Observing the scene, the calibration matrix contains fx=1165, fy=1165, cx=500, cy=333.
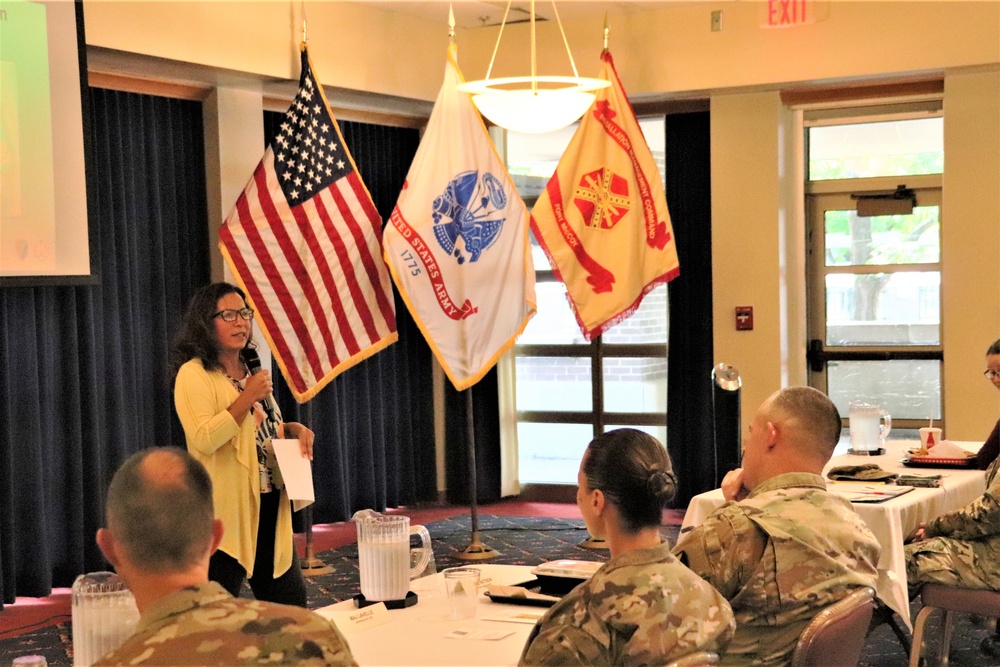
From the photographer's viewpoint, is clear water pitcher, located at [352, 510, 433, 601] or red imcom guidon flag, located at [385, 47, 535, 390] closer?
clear water pitcher, located at [352, 510, 433, 601]

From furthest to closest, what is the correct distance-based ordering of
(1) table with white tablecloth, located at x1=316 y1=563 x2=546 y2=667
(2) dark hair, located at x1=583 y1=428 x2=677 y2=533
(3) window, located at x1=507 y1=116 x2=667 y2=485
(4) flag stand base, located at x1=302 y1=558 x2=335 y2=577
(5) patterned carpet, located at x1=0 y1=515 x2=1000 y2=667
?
(3) window, located at x1=507 y1=116 x2=667 y2=485 < (4) flag stand base, located at x1=302 y1=558 x2=335 y2=577 < (5) patterned carpet, located at x1=0 y1=515 x2=1000 y2=667 < (1) table with white tablecloth, located at x1=316 y1=563 x2=546 y2=667 < (2) dark hair, located at x1=583 y1=428 x2=677 y2=533

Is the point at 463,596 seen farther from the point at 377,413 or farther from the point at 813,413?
the point at 377,413

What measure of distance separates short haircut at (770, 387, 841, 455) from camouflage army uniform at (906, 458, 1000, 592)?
1.25 metres

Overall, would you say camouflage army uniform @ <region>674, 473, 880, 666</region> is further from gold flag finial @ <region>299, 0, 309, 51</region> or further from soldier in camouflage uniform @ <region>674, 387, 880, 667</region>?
gold flag finial @ <region>299, 0, 309, 51</region>

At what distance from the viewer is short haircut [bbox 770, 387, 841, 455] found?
268 cm

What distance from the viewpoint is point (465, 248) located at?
247 inches

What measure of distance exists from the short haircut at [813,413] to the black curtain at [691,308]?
4.61 m

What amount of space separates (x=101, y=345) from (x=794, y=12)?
4127 millimetres

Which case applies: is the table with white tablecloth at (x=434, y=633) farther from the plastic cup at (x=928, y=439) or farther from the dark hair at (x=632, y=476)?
the plastic cup at (x=928, y=439)

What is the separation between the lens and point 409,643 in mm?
2303

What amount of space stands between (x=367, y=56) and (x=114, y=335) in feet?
7.02

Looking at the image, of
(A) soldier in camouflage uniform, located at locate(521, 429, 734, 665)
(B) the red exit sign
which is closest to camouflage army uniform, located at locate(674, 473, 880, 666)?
(A) soldier in camouflage uniform, located at locate(521, 429, 734, 665)

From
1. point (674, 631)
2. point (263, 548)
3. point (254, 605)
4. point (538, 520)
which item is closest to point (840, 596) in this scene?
point (674, 631)

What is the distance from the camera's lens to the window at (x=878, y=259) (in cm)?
702
